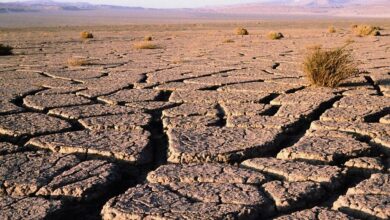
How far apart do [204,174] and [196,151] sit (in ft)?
1.25

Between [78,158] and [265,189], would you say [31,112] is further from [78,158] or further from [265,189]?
[265,189]

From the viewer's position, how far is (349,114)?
12.2 ft

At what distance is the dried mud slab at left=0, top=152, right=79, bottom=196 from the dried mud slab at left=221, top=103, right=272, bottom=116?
4.98 ft

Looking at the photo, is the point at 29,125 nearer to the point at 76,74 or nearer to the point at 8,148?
the point at 8,148

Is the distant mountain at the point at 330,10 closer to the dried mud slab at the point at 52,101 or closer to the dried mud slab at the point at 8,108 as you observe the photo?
the dried mud slab at the point at 52,101

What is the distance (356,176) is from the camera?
2.50 meters

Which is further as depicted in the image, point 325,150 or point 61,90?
point 61,90

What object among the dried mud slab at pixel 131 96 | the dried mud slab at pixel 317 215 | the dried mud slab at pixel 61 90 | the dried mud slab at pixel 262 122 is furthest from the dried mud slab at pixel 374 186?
the dried mud slab at pixel 61 90

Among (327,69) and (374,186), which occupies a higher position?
(327,69)

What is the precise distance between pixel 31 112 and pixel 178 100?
4.07ft

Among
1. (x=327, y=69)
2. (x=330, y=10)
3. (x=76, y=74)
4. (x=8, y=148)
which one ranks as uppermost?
(x=327, y=69)

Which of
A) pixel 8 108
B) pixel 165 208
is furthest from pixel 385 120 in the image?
pixel 8 108

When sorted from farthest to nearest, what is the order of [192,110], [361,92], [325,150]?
1. [361,92]
2. [192,110]
3. [325,150]

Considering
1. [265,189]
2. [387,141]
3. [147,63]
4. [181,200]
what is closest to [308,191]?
[265,189]
